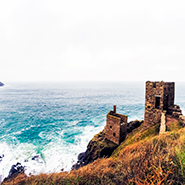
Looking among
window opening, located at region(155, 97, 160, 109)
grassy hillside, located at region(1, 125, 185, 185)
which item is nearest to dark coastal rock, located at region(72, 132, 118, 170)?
window opening, located at region(155, 97, 160, 109)

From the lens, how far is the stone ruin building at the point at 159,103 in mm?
16344

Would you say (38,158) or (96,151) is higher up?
(96,151)

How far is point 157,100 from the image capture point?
17172mm

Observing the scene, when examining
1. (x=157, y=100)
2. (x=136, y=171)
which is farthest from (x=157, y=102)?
(x=136, y=171)

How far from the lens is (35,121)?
4097 centimetres

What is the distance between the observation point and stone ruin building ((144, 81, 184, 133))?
1634 centimetres

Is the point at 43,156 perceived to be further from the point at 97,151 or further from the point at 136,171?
the point at 136,171

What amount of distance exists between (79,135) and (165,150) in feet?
94.3

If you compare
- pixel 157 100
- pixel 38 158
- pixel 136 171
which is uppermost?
pixel 157 100

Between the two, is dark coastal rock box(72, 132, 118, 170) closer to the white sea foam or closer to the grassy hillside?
the white sea foam

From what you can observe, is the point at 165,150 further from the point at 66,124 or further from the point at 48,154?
the point at 66,124

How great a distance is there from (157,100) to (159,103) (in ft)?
1.79

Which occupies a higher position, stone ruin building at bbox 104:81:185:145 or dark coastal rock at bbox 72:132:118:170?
stone ruin building at bbox 104:81:185:145

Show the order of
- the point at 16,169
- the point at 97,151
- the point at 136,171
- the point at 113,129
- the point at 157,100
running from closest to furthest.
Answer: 1. the point at 136,171
2. the point at 157,100
3. the point at 16,169
4. the point at 97,151
5. the point at 113,129
